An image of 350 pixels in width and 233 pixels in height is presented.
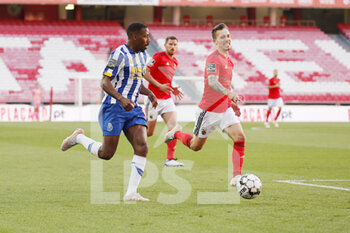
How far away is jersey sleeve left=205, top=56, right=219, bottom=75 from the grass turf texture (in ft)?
4.90

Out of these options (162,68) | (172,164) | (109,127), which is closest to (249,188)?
(109,127)

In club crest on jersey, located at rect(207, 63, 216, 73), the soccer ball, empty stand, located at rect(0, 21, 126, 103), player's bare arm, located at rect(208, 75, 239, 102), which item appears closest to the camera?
the soccer ball

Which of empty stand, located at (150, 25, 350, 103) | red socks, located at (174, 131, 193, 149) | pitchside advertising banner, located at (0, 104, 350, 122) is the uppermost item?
red socks, located at (174, 131, 193, 149)

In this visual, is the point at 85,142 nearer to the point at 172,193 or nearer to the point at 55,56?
the point at 172,193

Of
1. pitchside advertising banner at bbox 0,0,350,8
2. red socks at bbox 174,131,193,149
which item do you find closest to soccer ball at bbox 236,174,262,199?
red socks at bbox 174,131,193,149

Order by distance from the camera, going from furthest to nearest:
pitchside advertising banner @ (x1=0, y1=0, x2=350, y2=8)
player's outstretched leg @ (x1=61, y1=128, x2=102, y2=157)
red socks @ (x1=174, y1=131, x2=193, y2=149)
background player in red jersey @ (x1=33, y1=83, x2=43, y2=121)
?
pitchside advertising banner @ (x1=0, y1=0, x2=350, y2=8)
background player in red jersey @ (x1=33, y1=83, x2=43, y2=121)
red socks @ (x1=174, y1=131, x2=193, y2=149)
player's outstretched leg @ (x1=61, y1=128, x2=102, y2=157)

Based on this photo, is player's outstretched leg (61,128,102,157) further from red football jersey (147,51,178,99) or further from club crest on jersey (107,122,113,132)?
red football jersey (147,51,178,99)

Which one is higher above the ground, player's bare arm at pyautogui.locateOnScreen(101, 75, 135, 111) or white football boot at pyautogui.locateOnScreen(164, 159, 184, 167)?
player's bare arm at pyautogui.locateOnScreen(101, 75, 135, 111)

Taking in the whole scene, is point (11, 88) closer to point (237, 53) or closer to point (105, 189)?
point (237, 53)

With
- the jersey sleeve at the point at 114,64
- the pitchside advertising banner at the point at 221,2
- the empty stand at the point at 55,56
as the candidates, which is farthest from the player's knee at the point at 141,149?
the pitchside advertising banner at the point at 221,2

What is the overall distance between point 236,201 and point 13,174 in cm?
410

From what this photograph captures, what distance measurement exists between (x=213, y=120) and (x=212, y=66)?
2.48 ft

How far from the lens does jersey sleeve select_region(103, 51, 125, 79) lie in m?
6.83

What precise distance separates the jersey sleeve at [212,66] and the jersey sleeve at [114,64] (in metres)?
1.55
